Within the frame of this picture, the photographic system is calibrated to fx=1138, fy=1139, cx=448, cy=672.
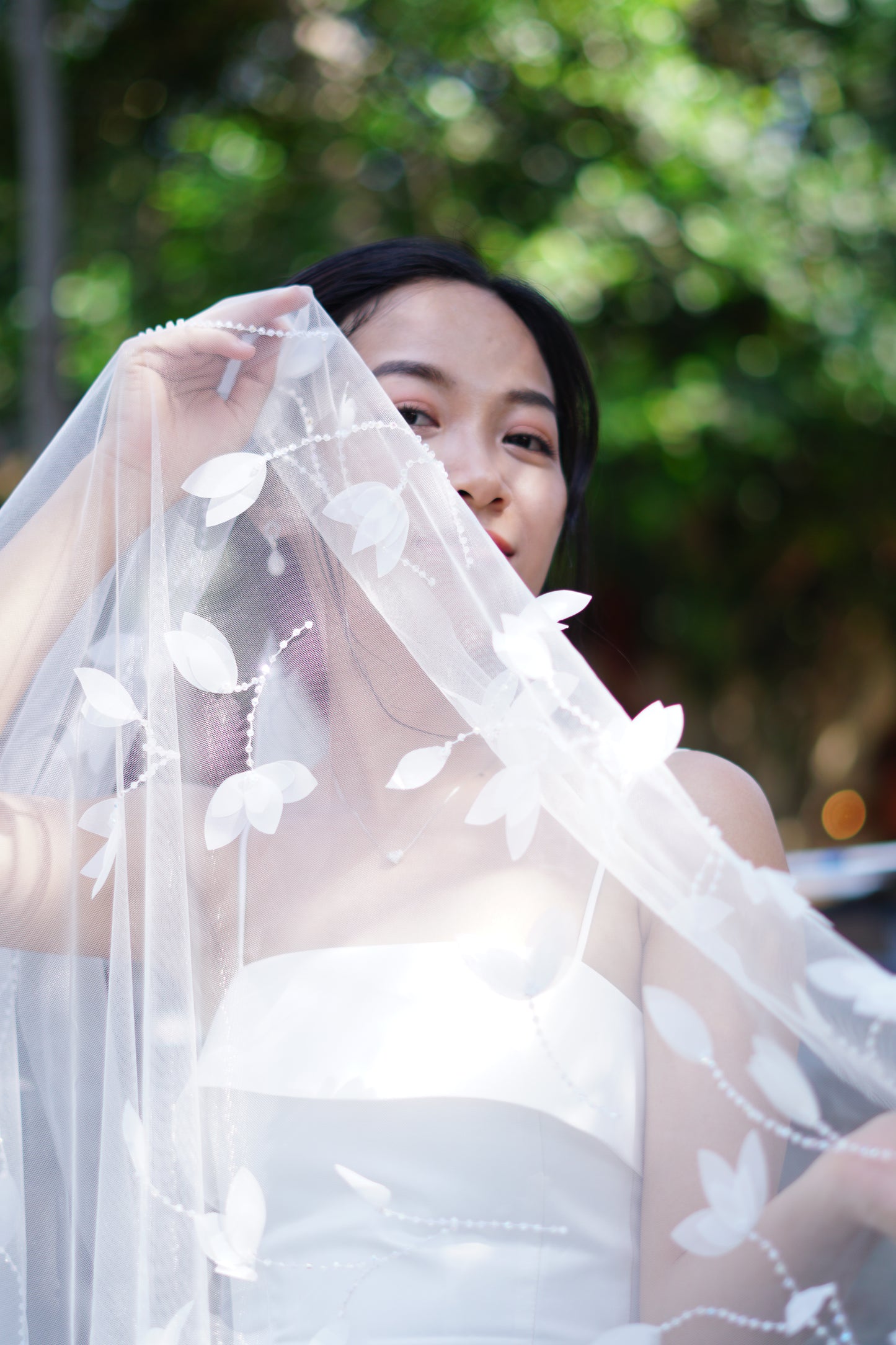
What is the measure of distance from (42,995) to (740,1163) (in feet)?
2.35

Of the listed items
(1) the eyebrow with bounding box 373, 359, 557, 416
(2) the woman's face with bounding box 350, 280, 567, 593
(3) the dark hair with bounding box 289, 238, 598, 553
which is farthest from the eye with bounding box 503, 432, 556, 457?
(3) the dark hair with bounding box 289, 238, 598, 553

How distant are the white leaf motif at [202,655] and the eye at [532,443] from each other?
1.67 ft

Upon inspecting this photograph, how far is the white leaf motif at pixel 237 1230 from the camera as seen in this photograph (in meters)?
1.04

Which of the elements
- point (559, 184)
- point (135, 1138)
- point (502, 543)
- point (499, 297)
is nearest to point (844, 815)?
point (559, 184)

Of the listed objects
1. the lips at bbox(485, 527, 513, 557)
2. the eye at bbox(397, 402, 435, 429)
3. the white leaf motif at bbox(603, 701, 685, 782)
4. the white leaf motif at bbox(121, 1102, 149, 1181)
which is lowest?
the white leaf motif at bbox(121, 1102, 149, 1181)

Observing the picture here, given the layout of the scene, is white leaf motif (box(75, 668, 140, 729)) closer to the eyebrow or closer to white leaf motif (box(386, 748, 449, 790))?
Answer: white leaf motif (box(386, 748, 449, 790))

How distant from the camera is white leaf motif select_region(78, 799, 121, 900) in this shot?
1.14 metres

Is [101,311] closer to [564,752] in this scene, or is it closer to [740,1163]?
[564,752]

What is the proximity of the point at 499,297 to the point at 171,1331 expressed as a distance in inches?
51.6

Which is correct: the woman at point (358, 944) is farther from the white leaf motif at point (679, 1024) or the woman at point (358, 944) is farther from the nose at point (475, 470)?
the nose at point (475, 470)

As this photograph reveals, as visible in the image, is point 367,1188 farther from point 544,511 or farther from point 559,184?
point 559,184

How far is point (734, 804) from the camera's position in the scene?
3.97 ft

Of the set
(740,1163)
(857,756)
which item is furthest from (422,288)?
(857,756)

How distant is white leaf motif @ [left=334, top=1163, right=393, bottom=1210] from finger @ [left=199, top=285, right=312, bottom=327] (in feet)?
2.89
